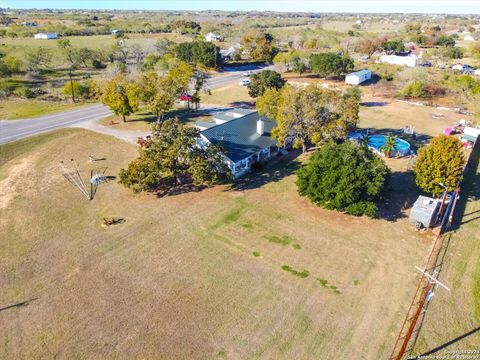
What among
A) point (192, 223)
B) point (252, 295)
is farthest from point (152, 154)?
point (252, 295)

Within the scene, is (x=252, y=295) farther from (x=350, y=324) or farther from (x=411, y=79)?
(x=411, y=79)

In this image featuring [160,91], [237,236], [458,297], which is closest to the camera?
[458,297]

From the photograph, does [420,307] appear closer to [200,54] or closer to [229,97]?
[229,97]

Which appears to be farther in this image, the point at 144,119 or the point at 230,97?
the point at 230,97

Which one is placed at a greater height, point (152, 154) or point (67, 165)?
point (152, 154)

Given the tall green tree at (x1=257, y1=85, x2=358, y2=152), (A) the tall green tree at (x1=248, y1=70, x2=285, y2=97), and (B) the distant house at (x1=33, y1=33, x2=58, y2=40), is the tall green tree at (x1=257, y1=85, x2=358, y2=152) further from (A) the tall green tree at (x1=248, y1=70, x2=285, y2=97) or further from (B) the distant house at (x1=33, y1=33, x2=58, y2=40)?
(B) the distant house at (x1=33, y1=33, x2=58, y2=40)

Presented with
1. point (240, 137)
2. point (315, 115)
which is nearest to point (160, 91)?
point (240, 137)

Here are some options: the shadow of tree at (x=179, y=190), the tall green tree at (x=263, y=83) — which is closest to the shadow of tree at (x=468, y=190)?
the shadow of tree at (x=179, y=190)
